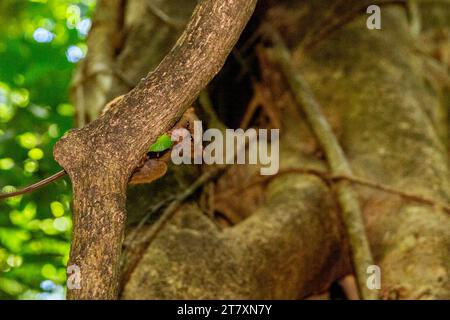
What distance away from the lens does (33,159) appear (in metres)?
3.04

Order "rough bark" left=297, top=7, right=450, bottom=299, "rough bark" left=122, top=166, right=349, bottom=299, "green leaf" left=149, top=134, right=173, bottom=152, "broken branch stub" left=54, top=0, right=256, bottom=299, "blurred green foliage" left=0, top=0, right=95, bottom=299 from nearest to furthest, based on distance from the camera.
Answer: "broken branch stub" left=54, top=0, right=256, bottom=299 < "green leaf" left=149, top=134, right=173, bottom=152 < "rough bark" left=122, top=166, right=349, bottom=299 < "rough bark" left=297, top=7, right=450, bottom=299 < "blurred green foliage" left=0, top=0, right=95, bottom=299

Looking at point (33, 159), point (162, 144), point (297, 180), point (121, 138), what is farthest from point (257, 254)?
point (33, 159)

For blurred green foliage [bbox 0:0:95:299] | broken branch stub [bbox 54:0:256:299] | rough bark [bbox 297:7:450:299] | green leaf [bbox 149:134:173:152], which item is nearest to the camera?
broken branch stub [bbox 54:0:256:299]

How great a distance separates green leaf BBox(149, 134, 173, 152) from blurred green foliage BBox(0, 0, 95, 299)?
5.46 ft

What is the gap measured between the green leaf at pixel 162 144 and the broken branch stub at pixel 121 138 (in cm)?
13

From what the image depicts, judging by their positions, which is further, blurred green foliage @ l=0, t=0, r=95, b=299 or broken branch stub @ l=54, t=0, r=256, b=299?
blurred green foliage @ l=0, t=0, r=95, b=299

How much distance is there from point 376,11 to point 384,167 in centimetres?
99

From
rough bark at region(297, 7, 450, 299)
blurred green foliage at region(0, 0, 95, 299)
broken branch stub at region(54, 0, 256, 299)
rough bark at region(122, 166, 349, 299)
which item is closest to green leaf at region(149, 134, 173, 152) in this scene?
broken branch stub at region(54, 0, 256, 299)

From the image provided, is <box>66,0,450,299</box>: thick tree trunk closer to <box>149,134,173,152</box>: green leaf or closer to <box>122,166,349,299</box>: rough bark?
<box>122,166,349,299</box>: rough bark

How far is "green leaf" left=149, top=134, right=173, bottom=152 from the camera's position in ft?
4.26

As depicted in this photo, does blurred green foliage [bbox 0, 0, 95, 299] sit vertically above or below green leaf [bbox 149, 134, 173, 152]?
above

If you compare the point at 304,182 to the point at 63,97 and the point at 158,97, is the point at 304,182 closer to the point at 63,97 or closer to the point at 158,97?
the point at 158,97

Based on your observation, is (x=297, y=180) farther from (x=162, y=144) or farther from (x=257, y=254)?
(x=162, y=144)
